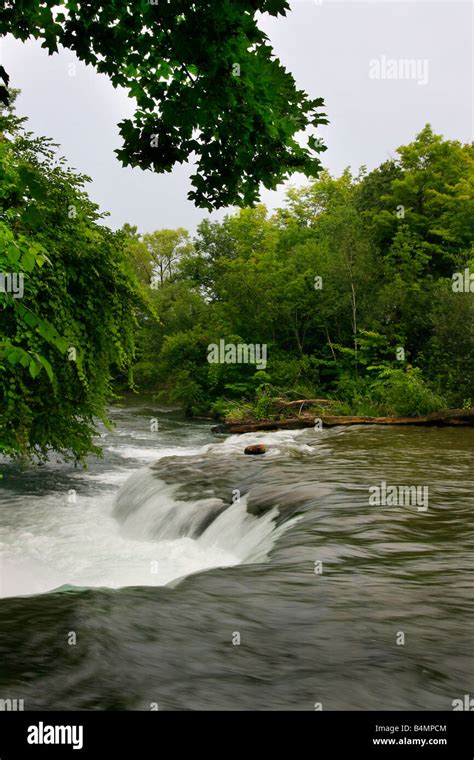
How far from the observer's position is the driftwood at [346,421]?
1947 cm

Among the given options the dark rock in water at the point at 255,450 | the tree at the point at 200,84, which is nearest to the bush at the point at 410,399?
the dark rock in water at the point at 255,450

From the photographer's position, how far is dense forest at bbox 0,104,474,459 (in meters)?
11.7

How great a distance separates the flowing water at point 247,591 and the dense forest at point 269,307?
7.07 ft

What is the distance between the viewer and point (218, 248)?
54719 millimetres

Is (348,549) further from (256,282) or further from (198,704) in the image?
(256,282)

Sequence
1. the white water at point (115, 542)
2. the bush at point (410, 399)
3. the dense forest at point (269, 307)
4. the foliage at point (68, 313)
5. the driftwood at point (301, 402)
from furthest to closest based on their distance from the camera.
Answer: the driftwood at point (301, 402), the bush at point (410, 399), the dense forest at point (269, 307), the foliage at point (68, 313), the white water at point (115, 542)

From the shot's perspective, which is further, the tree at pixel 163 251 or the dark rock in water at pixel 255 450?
the tree at pixel 163 251

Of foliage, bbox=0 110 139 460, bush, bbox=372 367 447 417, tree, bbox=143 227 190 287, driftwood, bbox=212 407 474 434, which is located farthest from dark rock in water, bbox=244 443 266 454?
tree, bbox=143 227 190 287

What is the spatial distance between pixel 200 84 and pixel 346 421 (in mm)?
18398

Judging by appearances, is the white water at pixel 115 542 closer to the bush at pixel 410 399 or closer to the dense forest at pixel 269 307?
the dense forest at pixel 269 307

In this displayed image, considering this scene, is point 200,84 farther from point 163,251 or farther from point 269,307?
point 163,251
